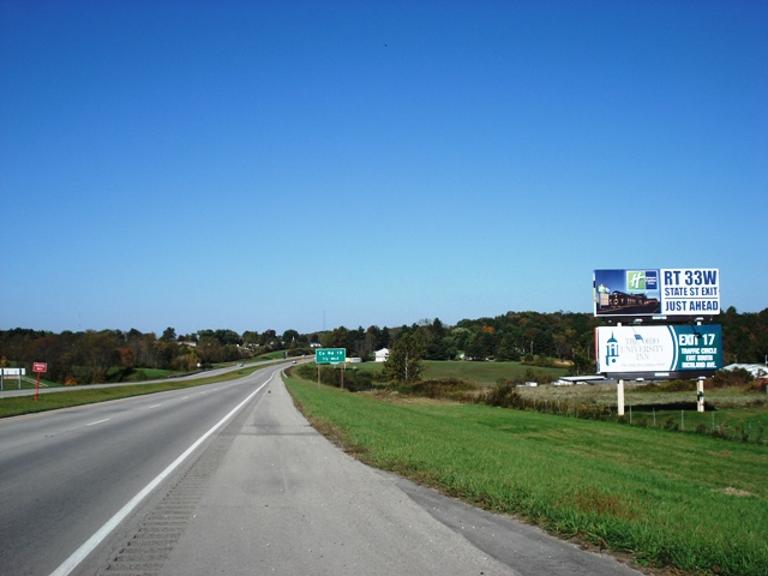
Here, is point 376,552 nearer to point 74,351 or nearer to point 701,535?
point 701,535

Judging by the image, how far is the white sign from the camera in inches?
1834

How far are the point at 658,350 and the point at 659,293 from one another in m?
3.75

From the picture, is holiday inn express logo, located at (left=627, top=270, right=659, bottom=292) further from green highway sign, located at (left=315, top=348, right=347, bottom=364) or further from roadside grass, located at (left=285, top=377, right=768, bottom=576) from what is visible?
green highway sign, located at (left=315, top=348, right=347, bottom=364)

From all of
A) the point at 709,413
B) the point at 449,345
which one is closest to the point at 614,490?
the point at 709,413

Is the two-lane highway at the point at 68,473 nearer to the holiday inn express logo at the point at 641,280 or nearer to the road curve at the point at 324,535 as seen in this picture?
the road curve at the point at 324,535

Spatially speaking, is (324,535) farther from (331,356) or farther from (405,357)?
(405,357)

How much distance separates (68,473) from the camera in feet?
41.5

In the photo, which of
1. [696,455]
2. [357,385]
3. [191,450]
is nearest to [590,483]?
[191,450]


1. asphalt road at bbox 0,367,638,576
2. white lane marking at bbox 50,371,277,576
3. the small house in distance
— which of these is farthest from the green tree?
white lane marking at bbox 50,371,277,576

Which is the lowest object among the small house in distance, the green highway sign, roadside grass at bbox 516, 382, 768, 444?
the small house in distance

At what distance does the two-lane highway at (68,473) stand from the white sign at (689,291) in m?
32.2

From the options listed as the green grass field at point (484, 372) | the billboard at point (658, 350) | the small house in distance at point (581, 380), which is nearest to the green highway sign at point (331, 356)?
the green grass field at point (484, 372)

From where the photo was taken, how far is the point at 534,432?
102 feet

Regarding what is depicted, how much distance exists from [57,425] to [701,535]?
69.0 feet
